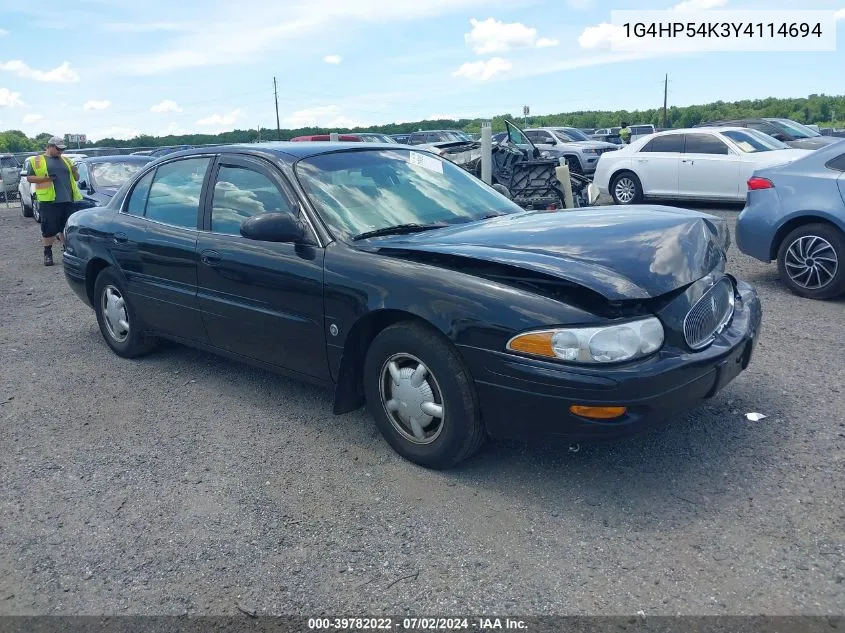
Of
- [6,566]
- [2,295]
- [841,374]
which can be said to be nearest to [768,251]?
[841,374]

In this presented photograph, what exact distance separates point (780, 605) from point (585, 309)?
1.28m

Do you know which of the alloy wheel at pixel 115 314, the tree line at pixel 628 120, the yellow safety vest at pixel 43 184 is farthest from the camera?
the tree line at pixel 628 120

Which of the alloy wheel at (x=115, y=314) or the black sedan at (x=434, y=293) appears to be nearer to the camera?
the black sedan at (x=434, y=293)

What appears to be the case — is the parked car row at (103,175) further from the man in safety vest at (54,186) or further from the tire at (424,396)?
the tire at (424,396)

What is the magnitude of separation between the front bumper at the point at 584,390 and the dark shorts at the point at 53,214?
28.9 ft

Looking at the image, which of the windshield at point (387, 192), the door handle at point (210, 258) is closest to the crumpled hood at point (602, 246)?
the windshield at point (387, 192)

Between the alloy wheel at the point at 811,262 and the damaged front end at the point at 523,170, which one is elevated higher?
the damaged front end at the point at 523,170

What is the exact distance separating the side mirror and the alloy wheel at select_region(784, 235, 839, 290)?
4.94m

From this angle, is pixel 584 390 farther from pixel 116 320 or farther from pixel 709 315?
pixel 116 320

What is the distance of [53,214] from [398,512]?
8.85 meters

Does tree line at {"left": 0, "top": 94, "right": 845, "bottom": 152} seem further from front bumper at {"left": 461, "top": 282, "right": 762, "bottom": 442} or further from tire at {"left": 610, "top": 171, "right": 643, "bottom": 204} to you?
front bumper at {"left": 461, "top": 282, "right": 762, "bottom": 442}

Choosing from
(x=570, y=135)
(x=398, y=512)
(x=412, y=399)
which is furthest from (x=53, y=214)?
(x=570, y=135)

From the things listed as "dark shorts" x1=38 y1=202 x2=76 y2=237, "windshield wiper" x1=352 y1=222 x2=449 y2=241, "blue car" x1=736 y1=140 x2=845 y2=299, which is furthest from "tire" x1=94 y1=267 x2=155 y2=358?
"blue car" x1=736 y1=140 x2=845 y2=299

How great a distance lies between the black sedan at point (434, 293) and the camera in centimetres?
312
